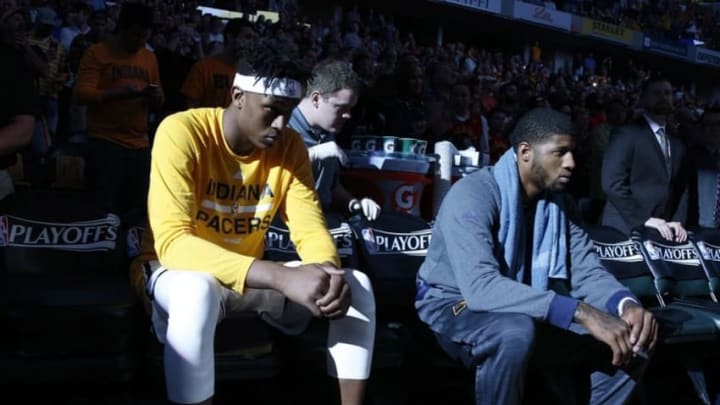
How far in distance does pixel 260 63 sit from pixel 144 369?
4.17 feet

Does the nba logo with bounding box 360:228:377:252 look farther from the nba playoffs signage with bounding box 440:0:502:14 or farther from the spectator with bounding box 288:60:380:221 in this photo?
the nba playoffs signage with bounding box 440:0:502:14

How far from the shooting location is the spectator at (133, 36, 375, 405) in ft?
8.77

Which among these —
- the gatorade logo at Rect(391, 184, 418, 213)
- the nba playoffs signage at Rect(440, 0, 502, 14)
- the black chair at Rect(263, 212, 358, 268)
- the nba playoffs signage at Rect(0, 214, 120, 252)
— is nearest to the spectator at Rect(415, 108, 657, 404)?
the black chair at Rect(263, 212, 358, 268)

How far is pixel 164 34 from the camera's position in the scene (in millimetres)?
9391

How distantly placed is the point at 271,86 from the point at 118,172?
223cm

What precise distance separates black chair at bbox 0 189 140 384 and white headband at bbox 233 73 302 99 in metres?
1.00

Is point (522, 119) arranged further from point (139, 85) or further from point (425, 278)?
point (139, 85)

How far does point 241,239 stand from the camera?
322 cm

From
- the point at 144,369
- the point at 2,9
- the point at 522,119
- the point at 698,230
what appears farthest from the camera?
the point at 2,9

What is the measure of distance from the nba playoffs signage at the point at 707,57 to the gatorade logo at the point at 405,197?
1141 inches

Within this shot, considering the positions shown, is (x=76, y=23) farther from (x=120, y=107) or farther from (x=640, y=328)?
(x=640, y=328)

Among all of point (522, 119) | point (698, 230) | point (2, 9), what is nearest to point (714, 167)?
point (698, 230)

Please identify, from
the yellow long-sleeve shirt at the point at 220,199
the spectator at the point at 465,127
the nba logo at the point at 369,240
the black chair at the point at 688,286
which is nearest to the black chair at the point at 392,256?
the nba logo at the point at 369,240

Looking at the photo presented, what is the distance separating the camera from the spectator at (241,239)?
2.67 metres
